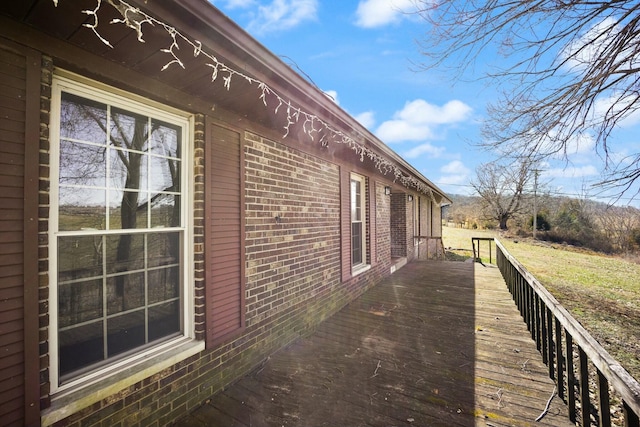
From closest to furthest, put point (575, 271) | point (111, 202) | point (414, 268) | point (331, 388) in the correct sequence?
point (111, 202), point (331, 388), point (414, 268), point (575, 271)

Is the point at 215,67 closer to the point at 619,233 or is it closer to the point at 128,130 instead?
the point at 128,130

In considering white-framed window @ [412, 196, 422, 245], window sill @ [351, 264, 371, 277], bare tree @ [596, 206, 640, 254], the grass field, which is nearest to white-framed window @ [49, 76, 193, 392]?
window sill @ [351, 264, 371, 277]

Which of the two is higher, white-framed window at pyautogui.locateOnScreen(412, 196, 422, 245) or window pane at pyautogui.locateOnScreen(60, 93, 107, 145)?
window pane at pyautogui.locateOnScreen(60, 93, 107, 145)

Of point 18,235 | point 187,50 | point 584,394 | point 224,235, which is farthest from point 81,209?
point 584,394

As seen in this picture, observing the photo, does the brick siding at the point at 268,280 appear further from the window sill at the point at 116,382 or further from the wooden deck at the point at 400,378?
the wooden deck at the point at 400,378

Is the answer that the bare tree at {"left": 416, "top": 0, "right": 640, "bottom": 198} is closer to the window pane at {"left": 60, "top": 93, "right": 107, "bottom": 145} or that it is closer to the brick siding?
the brick siding

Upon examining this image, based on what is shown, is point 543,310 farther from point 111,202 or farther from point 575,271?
point 575,271

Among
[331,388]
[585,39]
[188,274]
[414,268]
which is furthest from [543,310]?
[414,268]

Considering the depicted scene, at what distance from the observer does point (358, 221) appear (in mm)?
6246

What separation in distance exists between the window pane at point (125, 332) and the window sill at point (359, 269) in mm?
3895

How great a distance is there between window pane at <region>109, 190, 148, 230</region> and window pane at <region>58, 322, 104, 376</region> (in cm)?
73

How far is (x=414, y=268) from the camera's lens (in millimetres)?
8867

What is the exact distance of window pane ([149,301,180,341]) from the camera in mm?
2395

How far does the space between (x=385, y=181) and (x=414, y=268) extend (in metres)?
3.07
